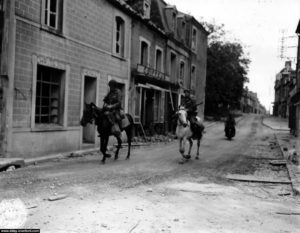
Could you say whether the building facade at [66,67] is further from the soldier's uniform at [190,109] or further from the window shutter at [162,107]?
the soldier's uniform at [190,109]

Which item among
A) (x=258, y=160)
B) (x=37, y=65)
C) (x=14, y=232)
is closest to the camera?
(x=14, y=232)

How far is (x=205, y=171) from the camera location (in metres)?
10.4

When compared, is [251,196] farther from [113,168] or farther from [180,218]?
[113,168]

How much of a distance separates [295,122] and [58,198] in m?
23.4

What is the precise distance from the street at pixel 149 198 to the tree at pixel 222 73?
127ft

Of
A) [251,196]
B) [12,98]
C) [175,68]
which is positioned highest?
[175,68]

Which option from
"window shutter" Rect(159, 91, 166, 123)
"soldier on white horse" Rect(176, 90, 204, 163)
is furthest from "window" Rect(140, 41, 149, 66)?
"soldier on white horse" Rect(176, 90, 204, 163)

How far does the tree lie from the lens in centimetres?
4894

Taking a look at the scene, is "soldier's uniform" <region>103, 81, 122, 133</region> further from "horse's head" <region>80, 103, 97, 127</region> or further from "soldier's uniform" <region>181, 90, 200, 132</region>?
"soldier's uniform" <region>181, 90, 200, 132</region>

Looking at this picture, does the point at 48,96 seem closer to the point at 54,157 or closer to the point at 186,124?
the point at 54,157

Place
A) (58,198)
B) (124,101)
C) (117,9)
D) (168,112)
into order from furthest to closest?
(168,112)
(124,101)
(117,9)
(58,198)

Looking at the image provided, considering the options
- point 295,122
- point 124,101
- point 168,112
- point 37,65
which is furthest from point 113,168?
point 295,122

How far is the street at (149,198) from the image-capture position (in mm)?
5367

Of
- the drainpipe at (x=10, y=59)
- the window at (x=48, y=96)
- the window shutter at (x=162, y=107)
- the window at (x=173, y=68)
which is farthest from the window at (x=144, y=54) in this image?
the drainpipe at (x=10, y=59)
